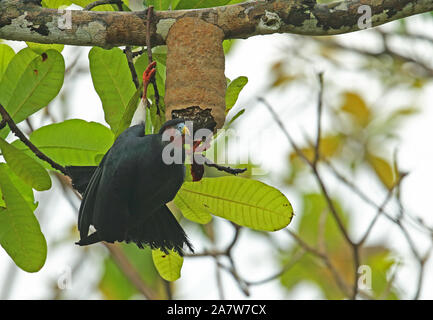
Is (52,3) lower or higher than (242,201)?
higher

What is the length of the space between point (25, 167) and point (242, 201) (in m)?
0.68

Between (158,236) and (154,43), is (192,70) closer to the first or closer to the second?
(154,43)

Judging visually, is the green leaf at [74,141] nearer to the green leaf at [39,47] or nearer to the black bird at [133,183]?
the green leaf at [39,47]

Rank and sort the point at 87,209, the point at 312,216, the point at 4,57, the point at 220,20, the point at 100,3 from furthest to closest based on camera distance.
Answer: the point at 312,216, the point at 4,57, the point at 100,3, the point at 220,20, the point at 87,209

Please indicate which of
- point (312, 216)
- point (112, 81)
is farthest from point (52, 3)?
point (312, 216)

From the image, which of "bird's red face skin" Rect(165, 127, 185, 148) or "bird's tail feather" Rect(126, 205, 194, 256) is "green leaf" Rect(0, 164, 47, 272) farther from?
"bird's red face skin" Rect(165, 127, 185, 148)

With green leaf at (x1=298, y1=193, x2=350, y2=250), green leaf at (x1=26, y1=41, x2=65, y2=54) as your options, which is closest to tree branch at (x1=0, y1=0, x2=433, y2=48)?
green leaf at (x1=26, y1=41, x2=65, y2=54)

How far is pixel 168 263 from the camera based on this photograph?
7.54ft

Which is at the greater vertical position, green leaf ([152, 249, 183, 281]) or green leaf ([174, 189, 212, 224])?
green leaf ([174, 189, 212, 224])

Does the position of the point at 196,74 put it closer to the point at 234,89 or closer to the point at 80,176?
the point at 234,89

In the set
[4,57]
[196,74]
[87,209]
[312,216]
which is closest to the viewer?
[87,209]

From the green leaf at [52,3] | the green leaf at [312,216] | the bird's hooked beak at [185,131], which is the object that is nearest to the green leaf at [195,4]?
the green leaf at [52,3]

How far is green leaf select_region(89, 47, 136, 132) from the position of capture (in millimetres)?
2260

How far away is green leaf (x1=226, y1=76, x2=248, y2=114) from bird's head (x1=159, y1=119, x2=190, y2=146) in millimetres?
476
